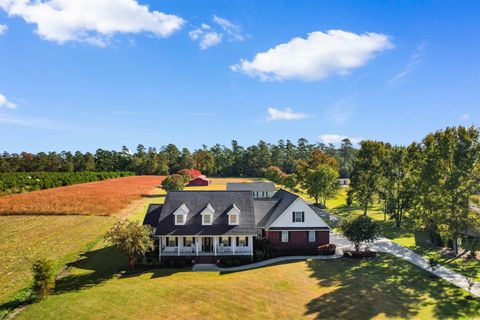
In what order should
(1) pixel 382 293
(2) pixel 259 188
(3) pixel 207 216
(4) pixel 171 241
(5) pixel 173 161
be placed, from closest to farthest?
(1) pixel 382 293, (4) pixel 171 241, (3) pixel 207 216, (2) pixel 259 188, (5) pixel 173 161

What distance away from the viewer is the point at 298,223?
39.5m

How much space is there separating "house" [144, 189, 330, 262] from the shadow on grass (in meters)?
4.86

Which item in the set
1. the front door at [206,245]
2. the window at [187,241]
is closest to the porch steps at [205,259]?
the front door at [206,245]

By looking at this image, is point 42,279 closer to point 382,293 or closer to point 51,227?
point 382,293

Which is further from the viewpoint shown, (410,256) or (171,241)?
(410,256)

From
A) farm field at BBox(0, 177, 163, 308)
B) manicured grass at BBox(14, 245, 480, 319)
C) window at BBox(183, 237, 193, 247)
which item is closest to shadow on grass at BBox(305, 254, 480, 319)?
manicured grass at BBox(14, 245, 480, 319)

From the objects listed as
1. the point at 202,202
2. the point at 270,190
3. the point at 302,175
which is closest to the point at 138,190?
the point at 270,190

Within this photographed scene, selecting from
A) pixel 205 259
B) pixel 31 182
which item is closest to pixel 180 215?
pixel 205 259

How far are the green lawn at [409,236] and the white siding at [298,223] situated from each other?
12.7 meters

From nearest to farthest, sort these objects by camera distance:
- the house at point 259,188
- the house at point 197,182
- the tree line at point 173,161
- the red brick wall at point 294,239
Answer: the red brick wall at point 294,239
the house at point 259,188
the house at point 197,182
the tree line at point 173,161

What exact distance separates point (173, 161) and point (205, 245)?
132679 millimetres

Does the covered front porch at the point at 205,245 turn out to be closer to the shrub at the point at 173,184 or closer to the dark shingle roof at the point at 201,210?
the dark shingle roof at the point at 201,210

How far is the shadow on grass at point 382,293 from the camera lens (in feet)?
80.6

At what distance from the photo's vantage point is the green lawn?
114 ft
